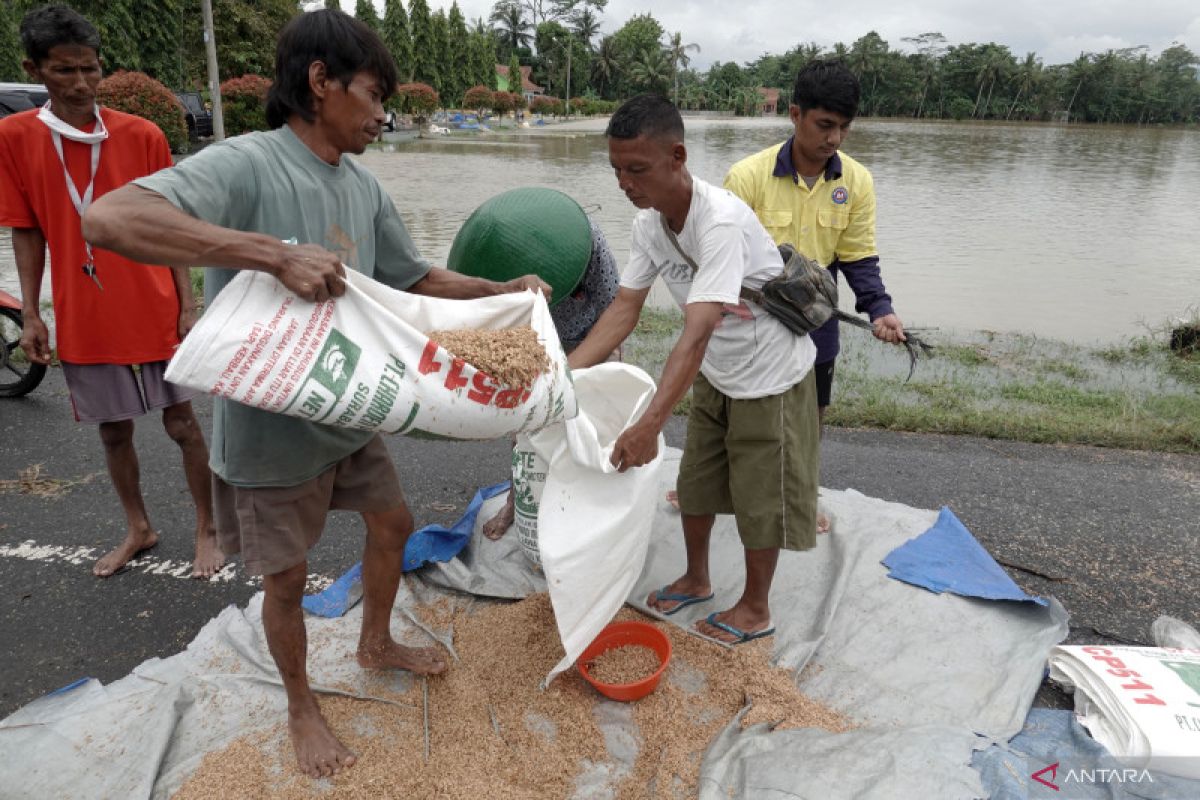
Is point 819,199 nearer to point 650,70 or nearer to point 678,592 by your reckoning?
point 678,592

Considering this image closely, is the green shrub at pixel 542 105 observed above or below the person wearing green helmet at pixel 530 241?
above

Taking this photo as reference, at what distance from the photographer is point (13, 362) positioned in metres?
5.09

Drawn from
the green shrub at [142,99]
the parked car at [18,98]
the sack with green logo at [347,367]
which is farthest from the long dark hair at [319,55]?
the green shrub at [142,99]

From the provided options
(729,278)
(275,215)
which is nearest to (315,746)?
(275,215)

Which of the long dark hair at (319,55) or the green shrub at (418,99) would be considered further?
the green shrub at (418,99)

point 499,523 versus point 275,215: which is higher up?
point 275,215

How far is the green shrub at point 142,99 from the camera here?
37.5 ft

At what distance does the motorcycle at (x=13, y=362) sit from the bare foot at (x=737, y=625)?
420 cm

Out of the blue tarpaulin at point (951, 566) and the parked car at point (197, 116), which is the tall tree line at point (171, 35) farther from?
the blue tarpaulin at point (951, 566)

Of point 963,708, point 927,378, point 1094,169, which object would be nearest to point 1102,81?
point 1094,169

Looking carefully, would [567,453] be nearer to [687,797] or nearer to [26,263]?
[687,797]

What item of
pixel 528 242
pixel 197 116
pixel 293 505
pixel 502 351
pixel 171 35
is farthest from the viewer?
pixel 171 35

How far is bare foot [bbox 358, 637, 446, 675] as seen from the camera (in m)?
2.24

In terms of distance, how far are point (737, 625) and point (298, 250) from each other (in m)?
1.83
